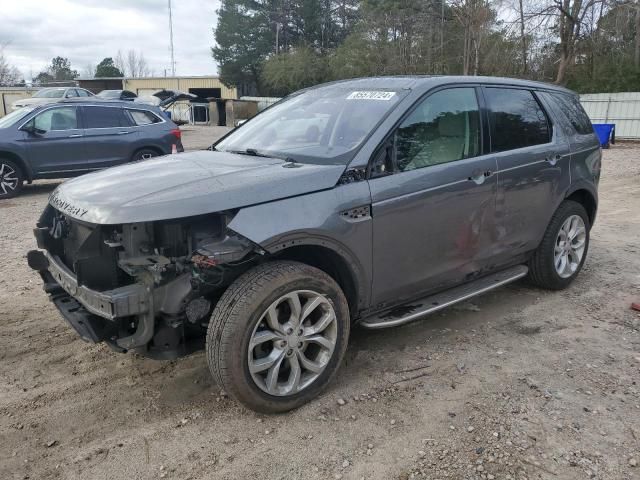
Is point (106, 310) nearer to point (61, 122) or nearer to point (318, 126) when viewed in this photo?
point (318, 126)

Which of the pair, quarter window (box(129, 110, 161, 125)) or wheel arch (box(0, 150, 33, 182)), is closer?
wheel arch (box(0, 150, 33, 182))

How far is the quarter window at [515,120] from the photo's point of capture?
408cm

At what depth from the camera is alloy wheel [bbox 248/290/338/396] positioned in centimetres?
289

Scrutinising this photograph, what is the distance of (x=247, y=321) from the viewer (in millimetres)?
2752

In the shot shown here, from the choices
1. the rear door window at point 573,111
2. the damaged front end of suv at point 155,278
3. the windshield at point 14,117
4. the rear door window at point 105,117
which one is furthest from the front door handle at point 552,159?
the windshield at point 14,117

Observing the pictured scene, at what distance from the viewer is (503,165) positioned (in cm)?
399

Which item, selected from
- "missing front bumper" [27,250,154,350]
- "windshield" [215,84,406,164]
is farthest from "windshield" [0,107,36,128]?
"missing front bumper" [27,250,154,350]

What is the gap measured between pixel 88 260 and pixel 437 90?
2515 mm

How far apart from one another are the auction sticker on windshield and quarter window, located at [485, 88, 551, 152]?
929mm

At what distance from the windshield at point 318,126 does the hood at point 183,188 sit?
20 centimetres

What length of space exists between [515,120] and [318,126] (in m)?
1.65

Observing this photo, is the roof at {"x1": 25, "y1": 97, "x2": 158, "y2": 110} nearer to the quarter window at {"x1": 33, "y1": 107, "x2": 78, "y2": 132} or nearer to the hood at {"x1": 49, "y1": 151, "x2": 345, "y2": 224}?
the quarter window at {"x1": 33, "y1": 107, "x2": 78, "y2": 132}

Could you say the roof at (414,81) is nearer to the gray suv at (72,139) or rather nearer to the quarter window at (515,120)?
the quarter window at (515,120)

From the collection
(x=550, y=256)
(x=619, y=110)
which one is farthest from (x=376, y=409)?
(x=619, y=110)
